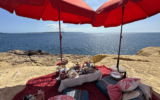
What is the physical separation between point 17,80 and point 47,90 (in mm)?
2209

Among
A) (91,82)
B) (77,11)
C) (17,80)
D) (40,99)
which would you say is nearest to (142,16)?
(77,11)

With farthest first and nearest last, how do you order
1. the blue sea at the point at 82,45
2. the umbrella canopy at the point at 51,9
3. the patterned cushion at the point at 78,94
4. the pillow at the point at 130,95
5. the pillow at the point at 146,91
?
1. the blue sea at the point at 82,45
2. the patterned cushion at the point at 78,94
3. the pillow at the point at 146,91
4. the pillow at the point at 130,95
5. the umbrella canopy at the point at 51,9

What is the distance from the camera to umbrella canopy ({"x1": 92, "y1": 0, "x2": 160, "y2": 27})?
9.64 feet

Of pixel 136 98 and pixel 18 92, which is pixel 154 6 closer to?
pixel 136 98

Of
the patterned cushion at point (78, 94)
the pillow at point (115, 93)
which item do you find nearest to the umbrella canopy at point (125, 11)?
the pillow at point (115, 93)

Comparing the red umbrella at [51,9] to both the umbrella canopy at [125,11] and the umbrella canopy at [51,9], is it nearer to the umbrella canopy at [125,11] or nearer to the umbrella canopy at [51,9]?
the umbrella canopy at [51,9]

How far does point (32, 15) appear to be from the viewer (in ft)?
13.8

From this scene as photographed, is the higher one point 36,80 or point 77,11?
point 77,11

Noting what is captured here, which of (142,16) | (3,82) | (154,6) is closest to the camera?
(154,6)

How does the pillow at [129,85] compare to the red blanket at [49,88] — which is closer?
the pillow at [129,85]

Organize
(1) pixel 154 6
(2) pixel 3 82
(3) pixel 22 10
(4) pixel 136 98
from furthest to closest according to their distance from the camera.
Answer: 1. (2) pixel 3 82
2. (3) pixel 22 10
3. (1) pixel 154 6
4. (4) pixel 136 98

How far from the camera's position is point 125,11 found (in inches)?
187

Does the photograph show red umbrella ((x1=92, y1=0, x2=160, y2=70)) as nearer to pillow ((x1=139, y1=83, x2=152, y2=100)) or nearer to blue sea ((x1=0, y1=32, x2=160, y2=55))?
pillow ((x1=139, y1=83, x2=152, y2=100))

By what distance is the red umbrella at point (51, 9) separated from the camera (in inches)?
83.0
